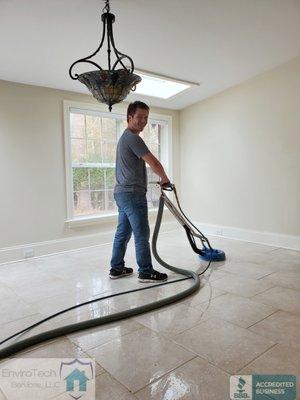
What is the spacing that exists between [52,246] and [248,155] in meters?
2.82

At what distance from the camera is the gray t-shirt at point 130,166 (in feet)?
8.69

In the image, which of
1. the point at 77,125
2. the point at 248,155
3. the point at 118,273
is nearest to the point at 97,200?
the point at 77,125

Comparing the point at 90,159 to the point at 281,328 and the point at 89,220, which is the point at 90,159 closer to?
the point at 89,220

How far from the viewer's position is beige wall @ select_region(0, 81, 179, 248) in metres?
3.48

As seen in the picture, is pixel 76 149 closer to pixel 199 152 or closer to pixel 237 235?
pixel 199 152

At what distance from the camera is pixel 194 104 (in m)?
4.93

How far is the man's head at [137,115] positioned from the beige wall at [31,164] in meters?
1.49

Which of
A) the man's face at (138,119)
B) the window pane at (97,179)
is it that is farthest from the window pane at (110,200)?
the man's face at (138,119)

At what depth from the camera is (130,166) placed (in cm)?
269

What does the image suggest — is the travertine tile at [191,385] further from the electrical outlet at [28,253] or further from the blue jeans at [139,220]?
the electrical outlet at [28,253]

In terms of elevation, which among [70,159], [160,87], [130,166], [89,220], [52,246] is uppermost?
[160,87]

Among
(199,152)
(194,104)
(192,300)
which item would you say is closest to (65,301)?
(192,300)

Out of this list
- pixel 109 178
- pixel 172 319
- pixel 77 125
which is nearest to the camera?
pixel 172 319

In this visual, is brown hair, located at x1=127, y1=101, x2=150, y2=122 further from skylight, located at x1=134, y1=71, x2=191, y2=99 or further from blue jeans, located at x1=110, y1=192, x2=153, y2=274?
skylight, located at x1=134, y1=71, x2=191, y2=99
